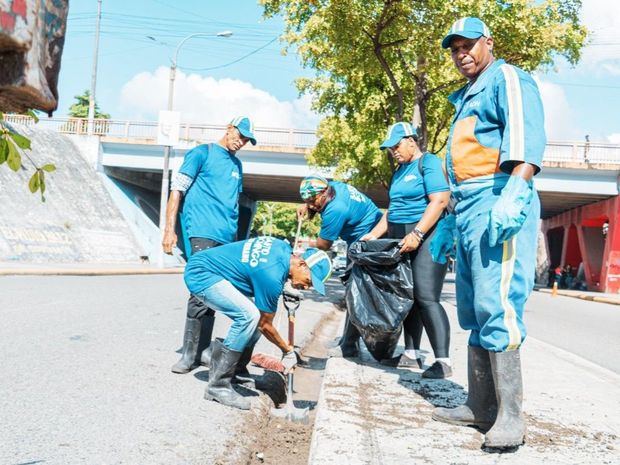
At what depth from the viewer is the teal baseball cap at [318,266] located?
3.92 meters

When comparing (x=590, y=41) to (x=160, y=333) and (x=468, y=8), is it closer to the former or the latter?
(x=468, y=8)

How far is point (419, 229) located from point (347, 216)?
2.45ft

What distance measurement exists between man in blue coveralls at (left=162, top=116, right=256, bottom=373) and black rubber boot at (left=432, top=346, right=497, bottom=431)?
211cm

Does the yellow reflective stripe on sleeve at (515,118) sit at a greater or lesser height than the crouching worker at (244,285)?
greater

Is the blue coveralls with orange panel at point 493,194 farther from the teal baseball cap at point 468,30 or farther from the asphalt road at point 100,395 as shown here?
the asphalt road at point 100,395

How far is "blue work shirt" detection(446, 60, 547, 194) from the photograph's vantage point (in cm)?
301

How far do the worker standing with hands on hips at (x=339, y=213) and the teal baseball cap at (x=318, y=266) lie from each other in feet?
3.11

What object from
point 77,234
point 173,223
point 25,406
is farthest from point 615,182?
point 25,406

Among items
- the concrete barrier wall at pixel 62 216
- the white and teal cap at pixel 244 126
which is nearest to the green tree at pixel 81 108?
the concrete barrier wall at pixel 62 216

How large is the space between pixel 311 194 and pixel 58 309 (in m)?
4.58

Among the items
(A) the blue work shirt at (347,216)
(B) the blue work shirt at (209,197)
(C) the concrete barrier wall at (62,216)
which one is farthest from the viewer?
(C) the concrete barrier wall at (62,216)

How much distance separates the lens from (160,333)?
21.8ft

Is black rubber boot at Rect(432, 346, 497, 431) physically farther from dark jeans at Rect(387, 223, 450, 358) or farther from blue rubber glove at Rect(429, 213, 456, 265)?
dark jeans at Rect(387, 223, 450, 358)

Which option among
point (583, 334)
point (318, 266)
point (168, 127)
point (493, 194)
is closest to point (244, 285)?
point (318, 266)
